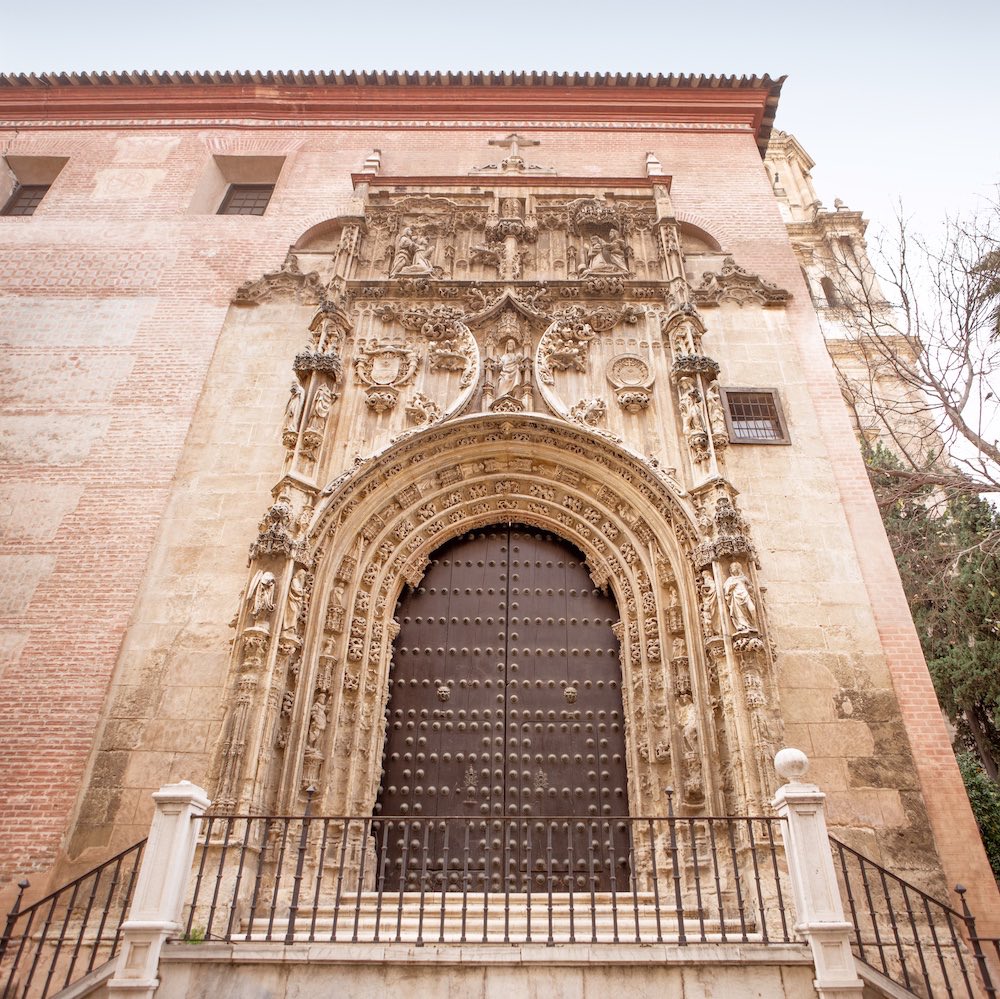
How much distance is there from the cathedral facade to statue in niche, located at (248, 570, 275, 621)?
0.02 metres

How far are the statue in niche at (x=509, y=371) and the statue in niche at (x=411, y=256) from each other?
2082 millimetres

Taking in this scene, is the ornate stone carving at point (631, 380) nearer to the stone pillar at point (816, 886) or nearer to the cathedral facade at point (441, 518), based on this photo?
the cathedral facade at point (441, 518)

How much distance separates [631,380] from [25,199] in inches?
453

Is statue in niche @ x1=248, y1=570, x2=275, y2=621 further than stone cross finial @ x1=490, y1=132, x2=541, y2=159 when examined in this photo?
No

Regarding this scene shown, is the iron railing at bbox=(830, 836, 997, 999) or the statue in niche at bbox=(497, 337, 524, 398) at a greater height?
the statue in niche at bbox=(497, 337, 524, 398)

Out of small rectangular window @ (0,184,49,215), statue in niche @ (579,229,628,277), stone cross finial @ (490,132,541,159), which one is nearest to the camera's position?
statue in niche @ (579,229,628,277)

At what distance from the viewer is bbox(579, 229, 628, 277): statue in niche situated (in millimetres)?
10484

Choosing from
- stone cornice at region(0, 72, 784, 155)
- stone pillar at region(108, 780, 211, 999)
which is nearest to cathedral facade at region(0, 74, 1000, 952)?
stone pillar at region(108, 780, 211, 999)

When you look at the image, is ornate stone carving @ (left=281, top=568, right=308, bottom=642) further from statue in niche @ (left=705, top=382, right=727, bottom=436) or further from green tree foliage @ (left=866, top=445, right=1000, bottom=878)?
green tree foliage @ (left=866, top=445, right=1000, bottom=878)

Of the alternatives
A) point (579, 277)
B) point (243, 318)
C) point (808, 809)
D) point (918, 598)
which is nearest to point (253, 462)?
point (243, 318)

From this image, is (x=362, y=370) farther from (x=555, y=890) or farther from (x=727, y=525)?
(x=555, y=890)

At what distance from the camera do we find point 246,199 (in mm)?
13172

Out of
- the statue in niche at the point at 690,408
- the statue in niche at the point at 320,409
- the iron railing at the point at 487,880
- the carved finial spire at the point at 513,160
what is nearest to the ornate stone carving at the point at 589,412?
the statue in niche at the point at 690,408

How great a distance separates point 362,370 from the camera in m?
9.36
